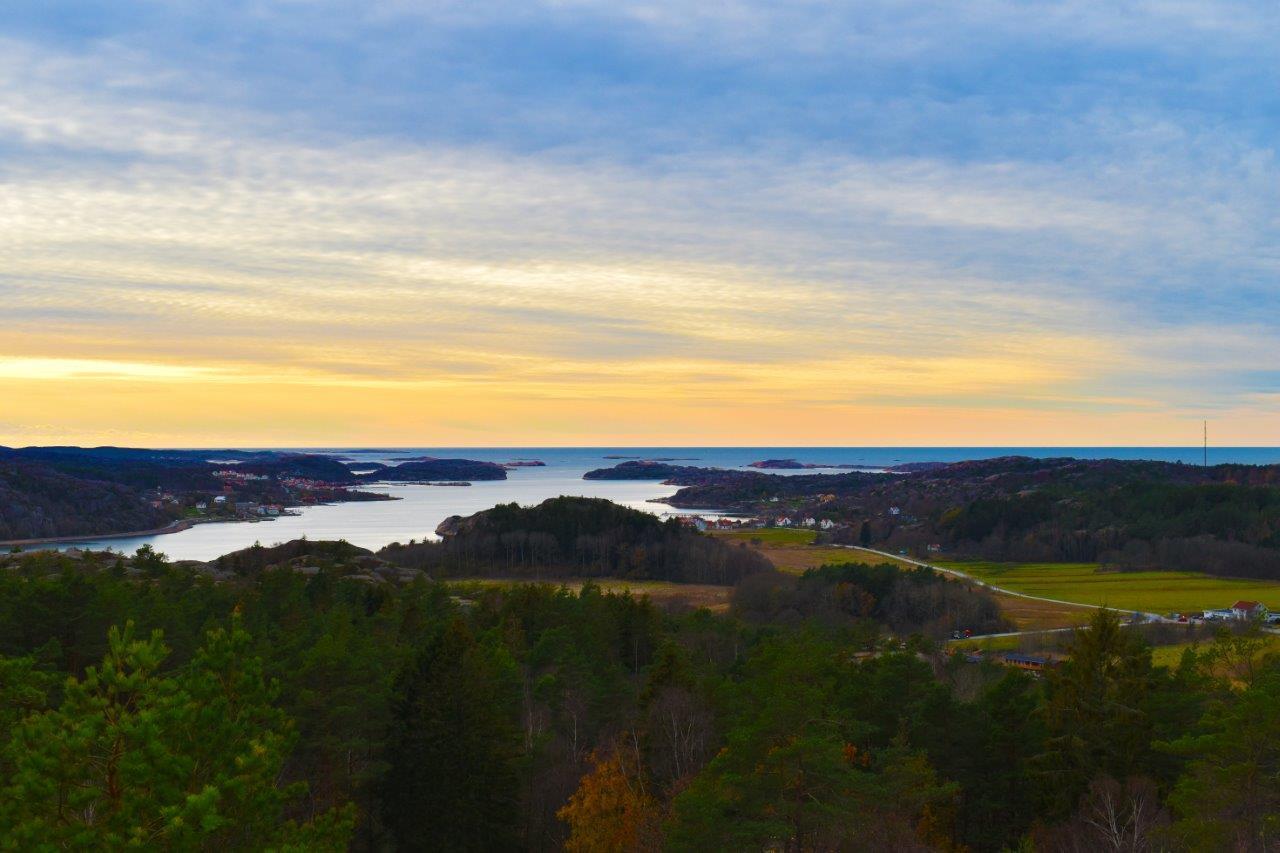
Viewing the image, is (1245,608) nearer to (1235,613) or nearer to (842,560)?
(1235,613)

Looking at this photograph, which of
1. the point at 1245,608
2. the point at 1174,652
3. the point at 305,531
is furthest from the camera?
the point at 305,531

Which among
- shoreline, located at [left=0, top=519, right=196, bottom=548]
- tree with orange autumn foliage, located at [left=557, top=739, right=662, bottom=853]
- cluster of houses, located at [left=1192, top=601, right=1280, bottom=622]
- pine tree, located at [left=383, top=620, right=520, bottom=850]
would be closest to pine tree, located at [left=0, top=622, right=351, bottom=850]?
tree with orange autumn foliage, located at [left=557, top=739, right=662, bottom=853]

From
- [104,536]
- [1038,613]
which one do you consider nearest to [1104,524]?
[1038,613]

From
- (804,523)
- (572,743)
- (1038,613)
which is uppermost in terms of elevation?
(572,743)

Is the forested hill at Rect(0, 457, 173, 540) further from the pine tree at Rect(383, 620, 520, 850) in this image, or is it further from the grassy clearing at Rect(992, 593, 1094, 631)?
the pine tree at Rect(383, 620, 520, 850)

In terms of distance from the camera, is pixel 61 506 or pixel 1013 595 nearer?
pixel 1013 595

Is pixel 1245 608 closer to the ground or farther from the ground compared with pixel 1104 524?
closer to the ground

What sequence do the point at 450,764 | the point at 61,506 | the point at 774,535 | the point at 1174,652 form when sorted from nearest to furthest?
the point at 450,764 → the point at 1174,652 → the point at 61,506 → the point at 774,535

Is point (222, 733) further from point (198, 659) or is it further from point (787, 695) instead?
point (787, 695)
